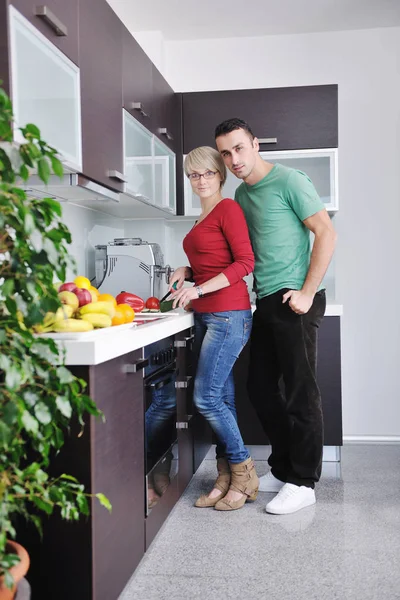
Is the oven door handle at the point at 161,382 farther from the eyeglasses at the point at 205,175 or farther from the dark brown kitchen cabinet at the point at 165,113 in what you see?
the dark brown kitchen cabinet at the point at 165,113

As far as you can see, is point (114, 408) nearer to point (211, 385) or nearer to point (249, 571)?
Answer: point (249, 571)

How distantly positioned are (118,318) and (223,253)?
2.64 feet

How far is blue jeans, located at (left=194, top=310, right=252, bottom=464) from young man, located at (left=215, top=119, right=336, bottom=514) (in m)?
0.17

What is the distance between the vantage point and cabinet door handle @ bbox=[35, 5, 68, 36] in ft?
6.29

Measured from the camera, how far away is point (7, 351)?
124 cm

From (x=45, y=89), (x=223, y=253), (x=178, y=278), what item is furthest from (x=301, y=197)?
(x=45, y=89)

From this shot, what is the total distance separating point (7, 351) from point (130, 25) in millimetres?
3229

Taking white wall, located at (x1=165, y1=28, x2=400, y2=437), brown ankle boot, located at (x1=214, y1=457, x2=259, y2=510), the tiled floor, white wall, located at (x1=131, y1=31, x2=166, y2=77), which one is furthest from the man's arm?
white wall, located at (x1=131, y1=31, x2=166, y2=77)

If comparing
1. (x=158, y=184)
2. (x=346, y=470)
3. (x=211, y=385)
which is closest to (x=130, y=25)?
(x=158, y=184)

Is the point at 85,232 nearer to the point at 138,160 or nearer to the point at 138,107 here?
the point at 138,160

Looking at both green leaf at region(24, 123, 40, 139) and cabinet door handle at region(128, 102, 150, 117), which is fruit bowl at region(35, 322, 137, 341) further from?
cabinet door handle at region(128, 102, 150, 117)

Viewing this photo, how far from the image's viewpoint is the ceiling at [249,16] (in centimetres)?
372

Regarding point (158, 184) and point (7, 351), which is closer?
point (7, 351)

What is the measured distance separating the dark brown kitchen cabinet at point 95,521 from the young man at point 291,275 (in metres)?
1.00
